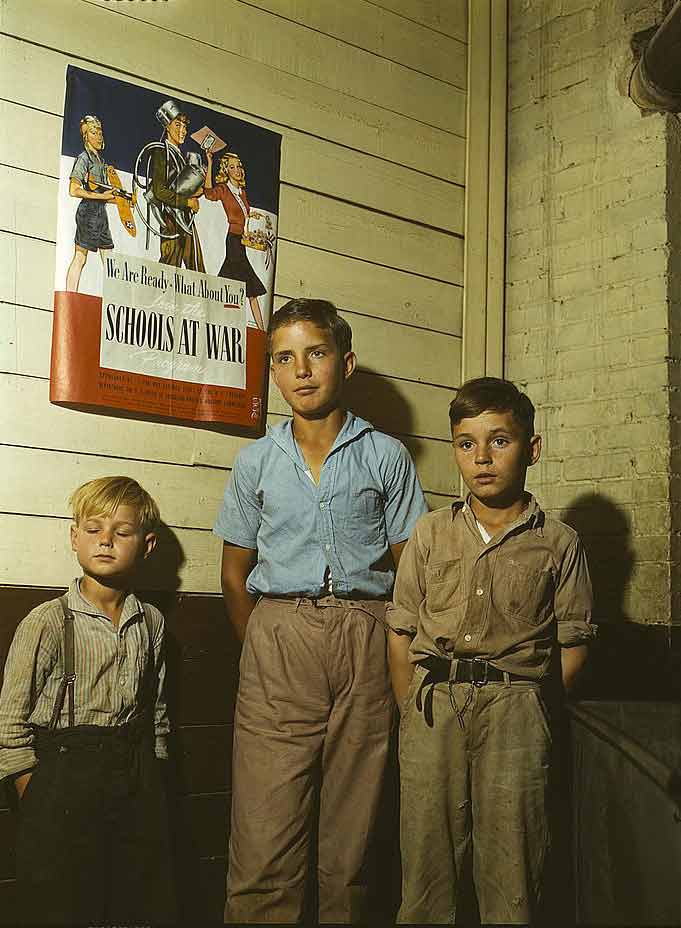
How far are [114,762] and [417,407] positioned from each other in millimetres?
1460

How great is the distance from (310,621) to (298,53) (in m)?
1.74

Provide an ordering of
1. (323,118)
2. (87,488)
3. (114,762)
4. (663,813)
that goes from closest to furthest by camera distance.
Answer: (663,813)
(114,762)
(87,488)
(323,118)

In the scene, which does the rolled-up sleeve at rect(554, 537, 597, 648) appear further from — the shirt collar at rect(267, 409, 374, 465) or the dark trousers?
the dark trousers

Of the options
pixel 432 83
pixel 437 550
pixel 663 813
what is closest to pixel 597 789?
pixel 663 813

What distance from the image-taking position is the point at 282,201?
3.03 metres

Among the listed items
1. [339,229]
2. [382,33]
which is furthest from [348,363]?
[382,33]

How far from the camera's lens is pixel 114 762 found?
236 cm

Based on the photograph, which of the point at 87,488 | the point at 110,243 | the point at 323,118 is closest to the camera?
the point at 87,488

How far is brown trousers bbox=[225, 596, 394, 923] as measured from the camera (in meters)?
2.45

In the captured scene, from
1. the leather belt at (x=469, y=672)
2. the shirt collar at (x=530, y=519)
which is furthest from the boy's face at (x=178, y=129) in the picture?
the leather belt at (x=469, y=672)

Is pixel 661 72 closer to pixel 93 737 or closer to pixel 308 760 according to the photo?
pixel 308 760

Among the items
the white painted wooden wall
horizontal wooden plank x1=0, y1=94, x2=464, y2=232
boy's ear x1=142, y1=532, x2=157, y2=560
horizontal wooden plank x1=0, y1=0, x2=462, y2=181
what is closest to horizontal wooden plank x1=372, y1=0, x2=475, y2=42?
the white painted wooden wall

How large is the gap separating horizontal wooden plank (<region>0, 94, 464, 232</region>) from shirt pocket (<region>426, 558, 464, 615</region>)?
1.30 metres

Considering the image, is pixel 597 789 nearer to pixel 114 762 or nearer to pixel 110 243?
pixel 114 762
